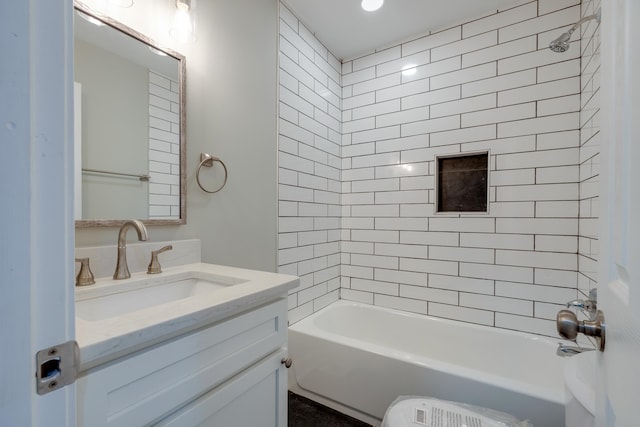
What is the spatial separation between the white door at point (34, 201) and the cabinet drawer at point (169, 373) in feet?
0.63

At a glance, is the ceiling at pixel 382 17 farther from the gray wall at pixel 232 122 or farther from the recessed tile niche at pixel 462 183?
the recessed tile niche at pixel 462 183

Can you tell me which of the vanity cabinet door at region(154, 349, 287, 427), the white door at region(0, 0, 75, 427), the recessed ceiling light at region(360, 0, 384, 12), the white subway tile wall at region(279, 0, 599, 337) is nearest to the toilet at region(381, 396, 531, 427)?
the vanity cabinet door at region(154, 349, 287, 427)

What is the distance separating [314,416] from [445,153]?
1.93 m

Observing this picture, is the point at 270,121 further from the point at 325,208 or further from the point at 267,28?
the point at 325,208

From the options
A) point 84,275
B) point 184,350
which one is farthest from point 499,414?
point 84,275

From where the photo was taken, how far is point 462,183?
6.56 feet

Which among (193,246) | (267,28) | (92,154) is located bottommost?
(193,246)

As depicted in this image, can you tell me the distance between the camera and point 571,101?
1.65 meters

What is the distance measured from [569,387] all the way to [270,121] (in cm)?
177

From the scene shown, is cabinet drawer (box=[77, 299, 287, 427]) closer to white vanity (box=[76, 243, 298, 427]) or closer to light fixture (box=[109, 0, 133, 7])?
white vanity (box=[76, 243, 298, 427])

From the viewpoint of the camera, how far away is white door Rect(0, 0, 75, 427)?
0.30 m

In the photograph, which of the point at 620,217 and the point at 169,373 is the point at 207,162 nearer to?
the point at 169,373

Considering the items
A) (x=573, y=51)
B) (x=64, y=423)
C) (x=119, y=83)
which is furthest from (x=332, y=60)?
(x=64, y=423)

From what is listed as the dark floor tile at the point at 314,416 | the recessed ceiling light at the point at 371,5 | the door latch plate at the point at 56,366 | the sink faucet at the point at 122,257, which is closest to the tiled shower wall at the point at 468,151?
the recessed ceiling light at the point at 371,5
